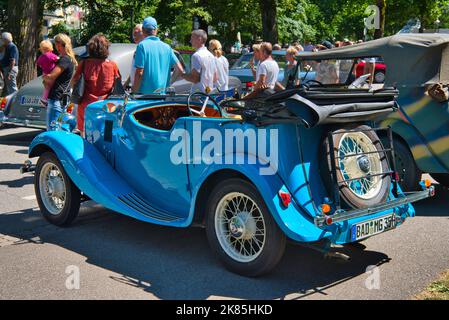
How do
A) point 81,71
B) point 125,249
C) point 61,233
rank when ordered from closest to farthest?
point 125,249, point 61,233, point 81,71

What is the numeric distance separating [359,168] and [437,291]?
3.57ft

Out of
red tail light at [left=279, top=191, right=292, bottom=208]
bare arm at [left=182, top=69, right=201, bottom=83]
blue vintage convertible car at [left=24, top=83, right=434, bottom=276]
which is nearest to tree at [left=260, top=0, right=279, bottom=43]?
bare arm at [left=182, top=69, right=201, bottom=83]

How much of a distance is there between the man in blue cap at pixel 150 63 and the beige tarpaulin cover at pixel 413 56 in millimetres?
2435

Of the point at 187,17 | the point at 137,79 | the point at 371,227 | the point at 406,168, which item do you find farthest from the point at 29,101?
the point at 187,17

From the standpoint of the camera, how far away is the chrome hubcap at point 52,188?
600 cm

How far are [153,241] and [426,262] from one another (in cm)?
248

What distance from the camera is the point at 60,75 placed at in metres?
8.56

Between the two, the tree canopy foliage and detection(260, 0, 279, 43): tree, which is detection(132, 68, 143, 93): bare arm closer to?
the tree canopy foliage

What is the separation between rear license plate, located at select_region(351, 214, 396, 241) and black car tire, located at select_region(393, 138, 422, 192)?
2.33 m

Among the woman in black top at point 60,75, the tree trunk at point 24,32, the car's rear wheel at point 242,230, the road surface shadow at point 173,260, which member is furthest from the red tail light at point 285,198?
the tree trunk at point 24,32

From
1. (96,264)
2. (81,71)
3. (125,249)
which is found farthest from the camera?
(81,71)
